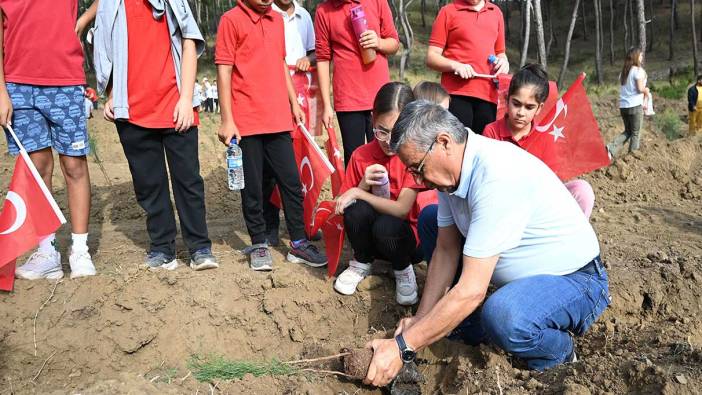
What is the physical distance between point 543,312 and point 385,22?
2.73 metres

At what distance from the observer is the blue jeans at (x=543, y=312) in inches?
98.2

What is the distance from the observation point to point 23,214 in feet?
11.2

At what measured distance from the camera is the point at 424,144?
2270 mm

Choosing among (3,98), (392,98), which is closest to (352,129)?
(392,98)

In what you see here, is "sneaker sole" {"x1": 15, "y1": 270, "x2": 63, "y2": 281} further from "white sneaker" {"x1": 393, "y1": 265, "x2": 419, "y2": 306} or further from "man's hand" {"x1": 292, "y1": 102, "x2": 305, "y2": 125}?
"white sneaker" {"x1": 393, "y1": 265, "x2": 419, "y2": 306}

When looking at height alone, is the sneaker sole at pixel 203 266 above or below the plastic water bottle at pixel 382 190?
below

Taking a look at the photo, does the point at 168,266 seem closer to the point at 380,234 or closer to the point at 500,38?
the point at 380,234

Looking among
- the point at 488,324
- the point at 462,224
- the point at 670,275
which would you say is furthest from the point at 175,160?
the point at 670,275

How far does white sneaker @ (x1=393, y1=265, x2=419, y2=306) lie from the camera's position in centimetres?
358

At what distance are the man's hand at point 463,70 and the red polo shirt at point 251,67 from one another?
4.48 ft

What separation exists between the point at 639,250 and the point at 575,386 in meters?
2.51

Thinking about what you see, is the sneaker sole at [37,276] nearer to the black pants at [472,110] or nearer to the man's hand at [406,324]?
the man's hand at [406,324]

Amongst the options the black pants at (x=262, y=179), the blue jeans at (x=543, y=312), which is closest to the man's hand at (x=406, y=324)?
the blue jeans at (x=543, y=312)

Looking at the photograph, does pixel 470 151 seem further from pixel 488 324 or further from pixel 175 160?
pixel 175 160
